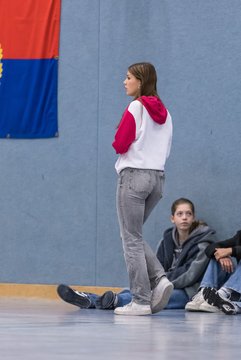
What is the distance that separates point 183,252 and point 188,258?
57mm

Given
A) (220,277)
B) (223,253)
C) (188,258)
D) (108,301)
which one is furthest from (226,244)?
(108,301)

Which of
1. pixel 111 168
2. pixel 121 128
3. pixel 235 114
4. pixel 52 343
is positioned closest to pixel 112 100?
pixel 111 168

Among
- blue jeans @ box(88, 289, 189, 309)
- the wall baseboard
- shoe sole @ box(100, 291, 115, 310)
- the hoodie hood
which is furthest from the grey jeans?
the wall baseboard

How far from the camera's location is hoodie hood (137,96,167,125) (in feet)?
19.8

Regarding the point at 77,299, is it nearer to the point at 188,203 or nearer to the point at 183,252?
the point at 183,252

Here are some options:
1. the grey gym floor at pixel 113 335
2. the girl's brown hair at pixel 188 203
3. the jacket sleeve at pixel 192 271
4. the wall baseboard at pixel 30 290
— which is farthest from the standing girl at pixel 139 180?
the wall baseboard at pixel 30 290

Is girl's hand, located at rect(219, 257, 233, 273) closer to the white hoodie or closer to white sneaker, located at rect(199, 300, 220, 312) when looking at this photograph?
white sneaker, located at rect(199, 300, 220, 312)

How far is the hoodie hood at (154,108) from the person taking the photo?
6047 millimetres

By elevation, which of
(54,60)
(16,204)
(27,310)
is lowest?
(27,310)

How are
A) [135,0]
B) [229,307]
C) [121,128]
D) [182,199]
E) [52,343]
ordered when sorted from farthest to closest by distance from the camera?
[135,0] → [182,199] → [229,307] → [121,128] → [52,343]

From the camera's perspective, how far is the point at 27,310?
654 cm

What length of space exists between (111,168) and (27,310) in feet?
5.88

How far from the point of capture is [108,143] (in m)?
7.98

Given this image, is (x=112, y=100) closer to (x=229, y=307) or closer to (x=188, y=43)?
(x=188, y=43)
